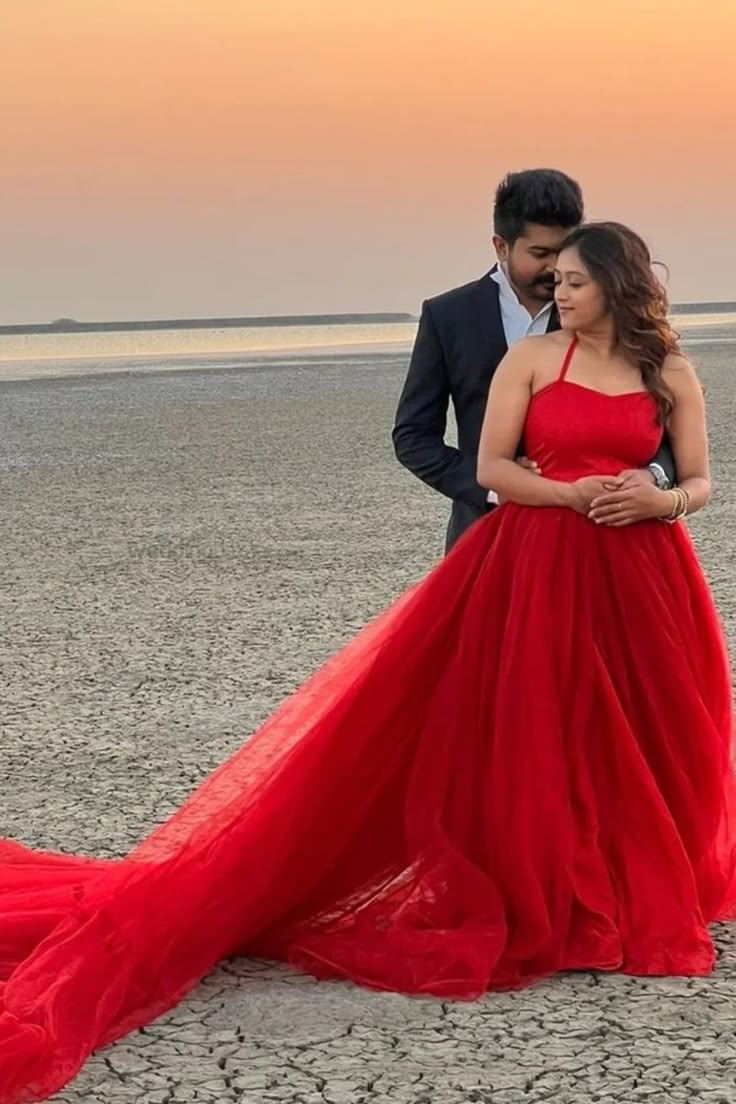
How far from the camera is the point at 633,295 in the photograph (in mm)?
4340

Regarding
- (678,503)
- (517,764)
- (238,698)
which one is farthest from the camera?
(238,698)

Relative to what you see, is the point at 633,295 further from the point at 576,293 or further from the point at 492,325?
the point at 492,325

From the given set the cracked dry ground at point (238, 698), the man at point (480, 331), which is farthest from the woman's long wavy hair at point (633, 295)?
the cracked dry ground at point (238, 698)

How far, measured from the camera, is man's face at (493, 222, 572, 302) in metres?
4.46

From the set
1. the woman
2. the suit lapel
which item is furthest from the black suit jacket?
the woman

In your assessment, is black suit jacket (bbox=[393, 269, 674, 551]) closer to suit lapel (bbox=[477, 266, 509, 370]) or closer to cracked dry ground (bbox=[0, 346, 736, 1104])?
suit lapel (bbox=[477, 266, 509, 370])

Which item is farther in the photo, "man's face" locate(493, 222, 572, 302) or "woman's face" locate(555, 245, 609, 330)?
"man's face" locate(493, 222, 572, 302)

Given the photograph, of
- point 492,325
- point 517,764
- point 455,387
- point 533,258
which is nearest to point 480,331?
point 492,325

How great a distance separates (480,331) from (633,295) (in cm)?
59

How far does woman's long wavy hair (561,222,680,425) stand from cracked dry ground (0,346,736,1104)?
1480mm

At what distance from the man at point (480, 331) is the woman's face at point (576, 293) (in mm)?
161

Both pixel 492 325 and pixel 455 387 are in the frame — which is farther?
pixel 455 387

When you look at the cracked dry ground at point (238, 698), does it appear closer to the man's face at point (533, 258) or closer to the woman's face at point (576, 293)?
the woman's face at point (576, 293)

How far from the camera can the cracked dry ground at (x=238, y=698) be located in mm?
3654
